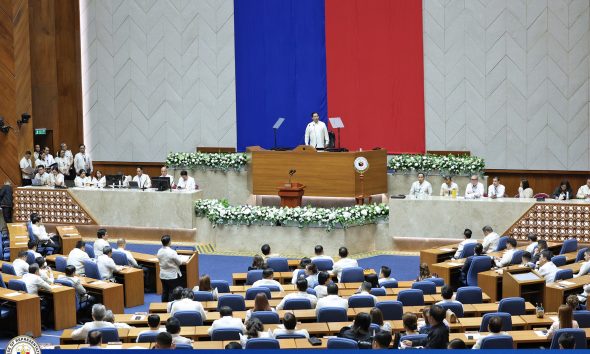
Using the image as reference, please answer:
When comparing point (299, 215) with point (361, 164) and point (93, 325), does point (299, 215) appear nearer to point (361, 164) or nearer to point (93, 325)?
point (361, 164)

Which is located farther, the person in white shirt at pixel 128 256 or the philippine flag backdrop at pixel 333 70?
the philippine flag backdrop at pixel 333 70

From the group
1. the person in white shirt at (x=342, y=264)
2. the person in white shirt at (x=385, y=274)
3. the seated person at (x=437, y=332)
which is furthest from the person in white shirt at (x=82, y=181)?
the seated person at (x=437, y=332)

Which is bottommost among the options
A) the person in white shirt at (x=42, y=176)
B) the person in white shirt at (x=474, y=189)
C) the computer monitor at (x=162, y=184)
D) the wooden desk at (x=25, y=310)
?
the wooden desk at (x=25, y=310)

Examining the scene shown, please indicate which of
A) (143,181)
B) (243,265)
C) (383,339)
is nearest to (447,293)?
(383,339)

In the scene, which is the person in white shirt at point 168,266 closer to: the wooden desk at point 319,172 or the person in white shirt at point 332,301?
the person in white shirt at point 332,301

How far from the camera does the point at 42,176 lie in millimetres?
24266

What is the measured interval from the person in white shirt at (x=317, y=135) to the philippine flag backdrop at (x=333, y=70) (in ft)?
5.12

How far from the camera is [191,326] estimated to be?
40.7 feet

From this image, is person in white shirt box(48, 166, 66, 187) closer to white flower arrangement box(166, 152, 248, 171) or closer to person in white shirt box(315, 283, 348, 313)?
white flower arrangement box(166, 152, 248, 171)

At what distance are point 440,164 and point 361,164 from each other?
2.48m

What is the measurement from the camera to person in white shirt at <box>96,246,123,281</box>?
656 inches

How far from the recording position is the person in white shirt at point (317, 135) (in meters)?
24.9

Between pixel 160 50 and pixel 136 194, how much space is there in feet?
22.2

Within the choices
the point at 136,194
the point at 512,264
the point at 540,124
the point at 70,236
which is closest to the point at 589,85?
the point at 540,124
